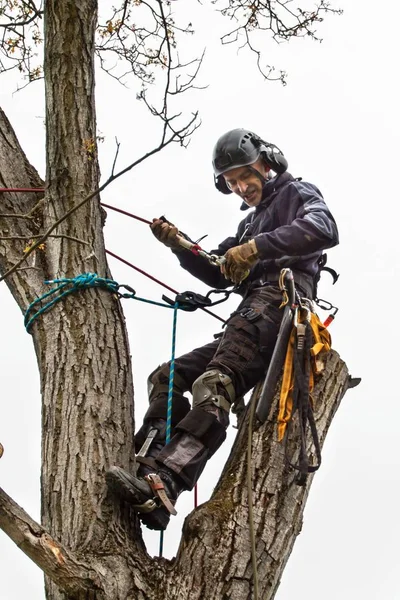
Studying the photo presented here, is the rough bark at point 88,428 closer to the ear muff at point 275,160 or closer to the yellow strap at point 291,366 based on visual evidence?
the yellow strap at point 291,366

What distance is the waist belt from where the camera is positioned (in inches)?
185

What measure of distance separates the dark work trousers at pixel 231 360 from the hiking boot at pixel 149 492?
0.07 meters

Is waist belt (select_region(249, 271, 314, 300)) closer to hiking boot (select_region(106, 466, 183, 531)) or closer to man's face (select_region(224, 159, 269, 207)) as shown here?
man's face (select_region(224, 159, 269, 207))

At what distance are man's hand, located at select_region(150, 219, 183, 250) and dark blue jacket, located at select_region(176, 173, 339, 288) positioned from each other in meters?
0.29

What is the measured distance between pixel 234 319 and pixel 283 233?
447 millimetres

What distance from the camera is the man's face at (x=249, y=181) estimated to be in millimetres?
5211

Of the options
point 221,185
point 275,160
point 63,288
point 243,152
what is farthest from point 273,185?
point 63,288

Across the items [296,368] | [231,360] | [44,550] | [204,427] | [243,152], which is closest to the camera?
[44,550]

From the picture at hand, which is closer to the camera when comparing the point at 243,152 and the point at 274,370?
the point at 274,370

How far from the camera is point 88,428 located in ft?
12.5

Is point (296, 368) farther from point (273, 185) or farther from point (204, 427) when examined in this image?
point (273, 185)

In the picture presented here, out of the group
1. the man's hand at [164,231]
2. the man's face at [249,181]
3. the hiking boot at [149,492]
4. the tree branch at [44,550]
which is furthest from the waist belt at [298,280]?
the tree branch at [44,550]

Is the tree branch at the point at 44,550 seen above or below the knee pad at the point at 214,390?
below

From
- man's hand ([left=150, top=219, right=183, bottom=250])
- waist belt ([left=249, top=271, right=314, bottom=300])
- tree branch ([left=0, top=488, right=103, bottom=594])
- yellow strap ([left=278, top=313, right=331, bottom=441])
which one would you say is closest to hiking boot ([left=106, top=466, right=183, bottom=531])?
tree branch ([left=0, top=488, right=103, bottom=594])
